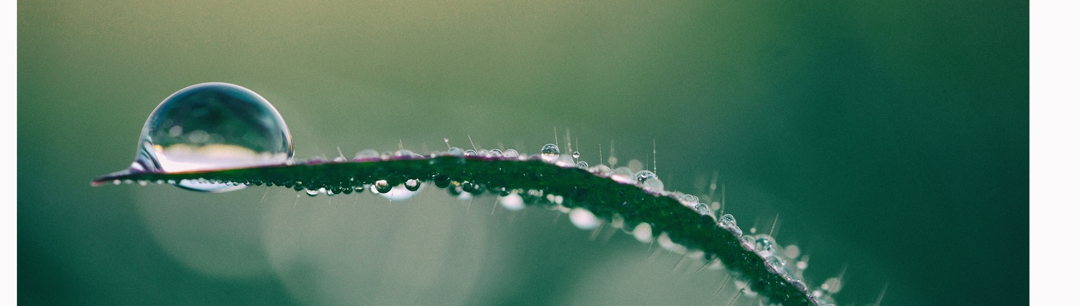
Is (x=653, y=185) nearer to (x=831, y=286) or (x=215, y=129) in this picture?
(x=831, y=286)

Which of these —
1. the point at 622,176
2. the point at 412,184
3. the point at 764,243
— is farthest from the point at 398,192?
the point at 764,243

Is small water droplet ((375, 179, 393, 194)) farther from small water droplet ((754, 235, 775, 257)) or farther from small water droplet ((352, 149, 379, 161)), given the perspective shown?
small water droplet ((754, 235, 775, 257))

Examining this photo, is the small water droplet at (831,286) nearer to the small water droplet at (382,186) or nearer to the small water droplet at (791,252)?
the small water droplet at (791,252)

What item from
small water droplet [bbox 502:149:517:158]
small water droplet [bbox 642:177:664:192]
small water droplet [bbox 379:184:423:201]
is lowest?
small water droplet [bbox 379:184:423:201]

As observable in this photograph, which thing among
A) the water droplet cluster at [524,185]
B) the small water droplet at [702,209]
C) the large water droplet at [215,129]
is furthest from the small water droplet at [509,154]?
the large water droplet at [215,129]

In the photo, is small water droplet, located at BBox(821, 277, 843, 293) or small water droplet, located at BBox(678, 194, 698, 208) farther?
small water droplet, located at BBox(821, 277, 843, 293)

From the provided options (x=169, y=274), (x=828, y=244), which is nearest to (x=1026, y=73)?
(x=828, y=244)

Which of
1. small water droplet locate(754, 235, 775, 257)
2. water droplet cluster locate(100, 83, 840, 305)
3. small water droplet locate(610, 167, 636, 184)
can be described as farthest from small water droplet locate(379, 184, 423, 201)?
small water droplet locate(754, 235, 775, 257)

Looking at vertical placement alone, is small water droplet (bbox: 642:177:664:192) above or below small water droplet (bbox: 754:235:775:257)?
above

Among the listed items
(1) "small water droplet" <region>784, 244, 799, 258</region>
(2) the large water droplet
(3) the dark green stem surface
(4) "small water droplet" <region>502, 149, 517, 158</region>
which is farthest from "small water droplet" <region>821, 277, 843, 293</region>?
(2) the large water droplet
